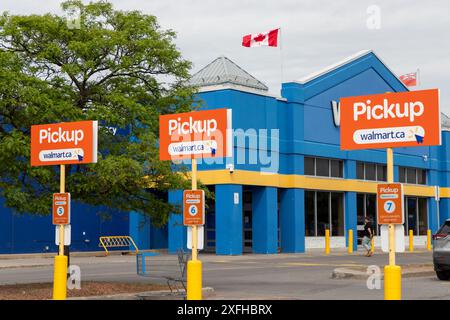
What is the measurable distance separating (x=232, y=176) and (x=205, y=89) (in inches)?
162

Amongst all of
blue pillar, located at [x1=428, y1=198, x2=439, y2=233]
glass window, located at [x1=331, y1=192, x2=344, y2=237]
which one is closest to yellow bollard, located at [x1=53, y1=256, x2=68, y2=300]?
glass window, located at [x1=331, y1=192, x2=344, y2=237]

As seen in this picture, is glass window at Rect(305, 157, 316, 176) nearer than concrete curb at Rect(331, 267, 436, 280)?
No

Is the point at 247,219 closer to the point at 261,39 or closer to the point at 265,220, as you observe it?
the point at 265,220

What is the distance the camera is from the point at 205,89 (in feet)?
114

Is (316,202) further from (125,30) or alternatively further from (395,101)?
(395,101)

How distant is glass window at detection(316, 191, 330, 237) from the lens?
39.8m

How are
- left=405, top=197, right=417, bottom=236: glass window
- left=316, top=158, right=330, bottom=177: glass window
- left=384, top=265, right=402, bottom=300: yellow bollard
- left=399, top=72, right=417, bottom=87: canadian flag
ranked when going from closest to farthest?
left=384, top=265, right=402, bottom=300: yellow bollard, left=316, top=158, right=330, bottom=177: glass window, left=405, top=197, right=417, bottom=236: glass window, left=399, top=72, right=417, bottom=87: canadian flag

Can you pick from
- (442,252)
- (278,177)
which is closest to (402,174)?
(278,177)

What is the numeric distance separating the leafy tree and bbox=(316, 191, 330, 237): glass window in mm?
21950

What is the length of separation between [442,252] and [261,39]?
21.8m

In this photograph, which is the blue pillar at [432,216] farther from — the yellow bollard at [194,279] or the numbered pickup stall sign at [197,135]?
the yellow bollard at [194,279]

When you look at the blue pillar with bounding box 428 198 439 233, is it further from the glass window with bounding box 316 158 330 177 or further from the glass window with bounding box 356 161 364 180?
the glass window with bounding box 316 158 330 177

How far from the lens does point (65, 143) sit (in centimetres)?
1449
